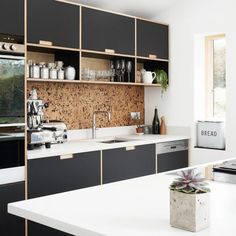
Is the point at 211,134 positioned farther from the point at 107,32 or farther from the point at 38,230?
the point at 38,230

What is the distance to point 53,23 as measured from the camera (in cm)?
372

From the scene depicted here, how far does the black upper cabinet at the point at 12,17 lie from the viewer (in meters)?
3.16

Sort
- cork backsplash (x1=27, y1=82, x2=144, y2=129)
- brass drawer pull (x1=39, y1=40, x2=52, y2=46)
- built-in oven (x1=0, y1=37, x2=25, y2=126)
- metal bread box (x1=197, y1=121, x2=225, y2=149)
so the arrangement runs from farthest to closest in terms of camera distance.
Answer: metal bread box (x1=197, y1=121, x2=225, y2=149) < cork backsplash (x1=27, y1=82, x2=144, y2=129) < brass drawer pull (x1=39, y1=40, x2=52, y2=46) < built-in oven (x1=0, y1=37, x2=25, y2=126)

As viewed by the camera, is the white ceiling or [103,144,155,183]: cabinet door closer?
[103,144,155,183]: cabinet door

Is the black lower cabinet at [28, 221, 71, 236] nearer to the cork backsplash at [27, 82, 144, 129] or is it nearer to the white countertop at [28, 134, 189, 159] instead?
the white countertop at [28, 134, 189, 159]

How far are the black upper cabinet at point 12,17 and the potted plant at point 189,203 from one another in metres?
2.31

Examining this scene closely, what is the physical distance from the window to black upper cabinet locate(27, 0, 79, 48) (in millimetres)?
1860

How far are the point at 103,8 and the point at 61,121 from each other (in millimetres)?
1404

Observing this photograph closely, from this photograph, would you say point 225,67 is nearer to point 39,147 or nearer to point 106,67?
point 106,67

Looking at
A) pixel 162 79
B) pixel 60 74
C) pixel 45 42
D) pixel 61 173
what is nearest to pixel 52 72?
pixel 60 74

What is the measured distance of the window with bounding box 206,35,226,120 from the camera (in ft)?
16.0

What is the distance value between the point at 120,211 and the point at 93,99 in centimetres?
319

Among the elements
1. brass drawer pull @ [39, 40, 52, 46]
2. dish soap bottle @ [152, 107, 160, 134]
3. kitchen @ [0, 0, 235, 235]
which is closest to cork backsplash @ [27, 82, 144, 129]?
kitchen @ [0, 0, 235, 235]

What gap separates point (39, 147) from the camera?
3625mm
